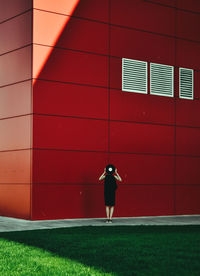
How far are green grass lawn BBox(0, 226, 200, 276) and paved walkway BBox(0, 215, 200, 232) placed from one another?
1494mm

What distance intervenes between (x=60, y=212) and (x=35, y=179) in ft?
4.91

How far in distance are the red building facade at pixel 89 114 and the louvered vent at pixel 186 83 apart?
8.0 inches

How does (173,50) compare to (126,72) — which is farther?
(173,50)

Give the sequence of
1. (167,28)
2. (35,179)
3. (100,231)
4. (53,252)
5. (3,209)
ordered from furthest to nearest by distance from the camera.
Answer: (167,28) → (3,209) → (35,179) → (100,231) → (53,252)

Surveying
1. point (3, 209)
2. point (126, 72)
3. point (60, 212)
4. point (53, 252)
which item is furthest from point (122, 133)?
point (53, 252)

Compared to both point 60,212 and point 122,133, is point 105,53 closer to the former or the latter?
point 122,133

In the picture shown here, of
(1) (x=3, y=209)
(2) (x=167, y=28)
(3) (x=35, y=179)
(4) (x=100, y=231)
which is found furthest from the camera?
(2) (x=167, y=28)

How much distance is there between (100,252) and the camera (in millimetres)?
10492

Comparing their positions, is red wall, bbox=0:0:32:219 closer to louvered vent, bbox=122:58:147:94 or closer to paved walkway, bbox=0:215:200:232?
paved walkway, bbox=0:215:200:232

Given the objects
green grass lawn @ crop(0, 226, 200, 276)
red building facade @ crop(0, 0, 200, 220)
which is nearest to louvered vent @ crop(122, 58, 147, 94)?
red building facade @ crop(0, 0, 200, 220)

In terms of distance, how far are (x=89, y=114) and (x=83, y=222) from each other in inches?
160

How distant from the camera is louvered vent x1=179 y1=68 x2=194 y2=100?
21.7 meters

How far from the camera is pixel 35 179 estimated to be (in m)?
17.8

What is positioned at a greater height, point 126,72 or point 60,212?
point 126,72
